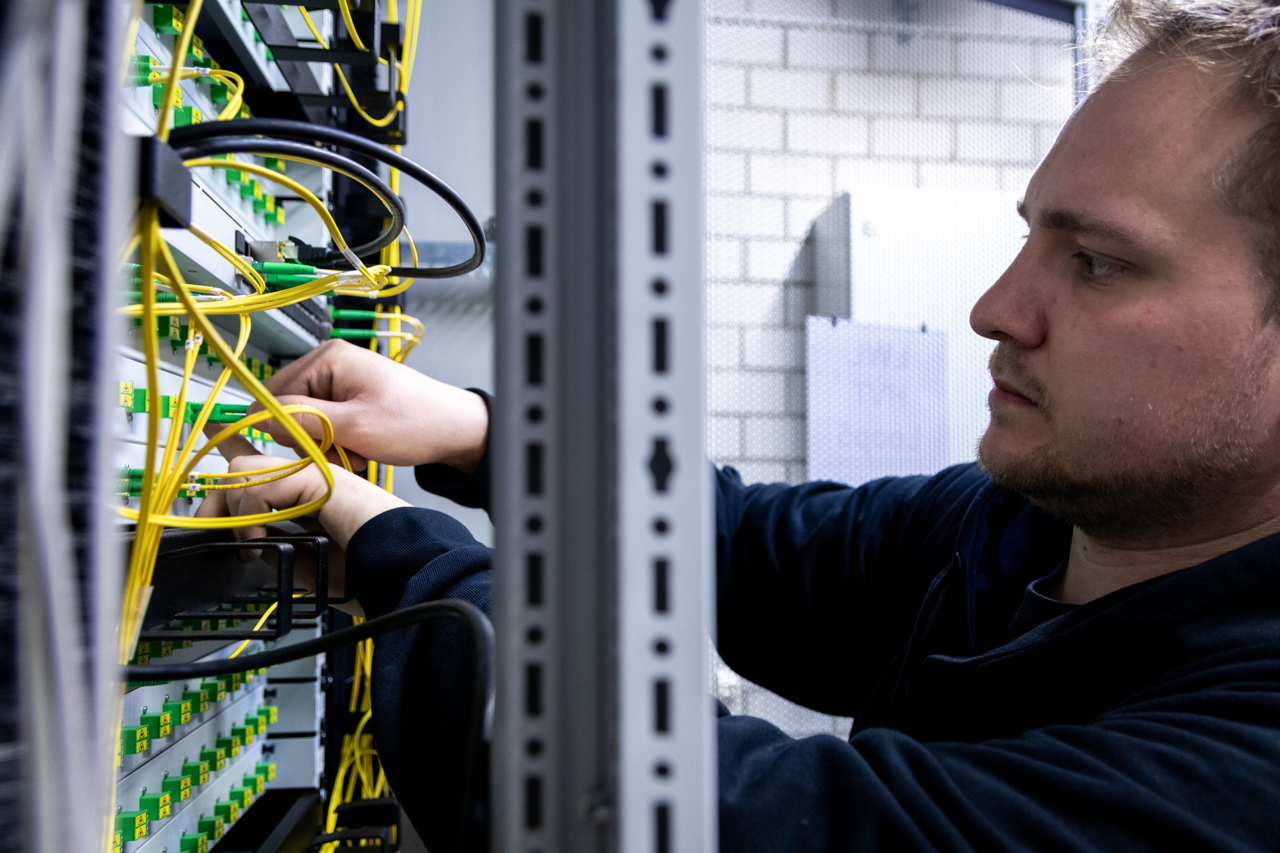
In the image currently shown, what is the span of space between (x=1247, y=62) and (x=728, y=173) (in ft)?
5.93

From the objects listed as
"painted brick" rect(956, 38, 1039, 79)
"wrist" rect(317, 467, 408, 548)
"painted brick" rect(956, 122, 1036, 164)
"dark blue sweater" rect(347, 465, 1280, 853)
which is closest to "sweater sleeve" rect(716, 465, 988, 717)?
"dark blue sweater" rect(347, 465, 1280, 853)

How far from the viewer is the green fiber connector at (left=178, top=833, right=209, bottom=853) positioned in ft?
2.57

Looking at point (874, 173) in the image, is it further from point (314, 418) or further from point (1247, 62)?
point (314, 418)

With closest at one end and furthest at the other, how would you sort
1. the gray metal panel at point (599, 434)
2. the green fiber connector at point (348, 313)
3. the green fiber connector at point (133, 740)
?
1. the gray metal panel at point (599, 434)
2. the green fiber connector at point (133, 740)
3. the green fiber connector at point (348, 313)

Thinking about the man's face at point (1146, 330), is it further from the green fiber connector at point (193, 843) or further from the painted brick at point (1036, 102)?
the painted brick at point (1036, 102)

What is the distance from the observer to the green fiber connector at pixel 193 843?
78cm

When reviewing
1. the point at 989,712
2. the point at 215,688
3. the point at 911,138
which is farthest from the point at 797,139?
the point at 215,688

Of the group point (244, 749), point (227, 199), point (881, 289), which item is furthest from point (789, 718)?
point (227, 199)

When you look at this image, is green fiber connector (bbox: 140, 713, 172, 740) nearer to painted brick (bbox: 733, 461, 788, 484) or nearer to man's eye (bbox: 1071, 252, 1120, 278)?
man's eye (bbox: 1071, 252, 1120, 278)

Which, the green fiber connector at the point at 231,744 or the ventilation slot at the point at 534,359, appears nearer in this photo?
the ventilation slot at the point at 534,359

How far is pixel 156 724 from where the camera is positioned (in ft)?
2.33

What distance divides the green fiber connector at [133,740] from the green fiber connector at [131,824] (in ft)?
0.17

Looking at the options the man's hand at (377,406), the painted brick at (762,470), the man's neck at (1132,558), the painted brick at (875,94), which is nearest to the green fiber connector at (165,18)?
the man's hand at (377,406)

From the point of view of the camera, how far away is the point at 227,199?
813mm
